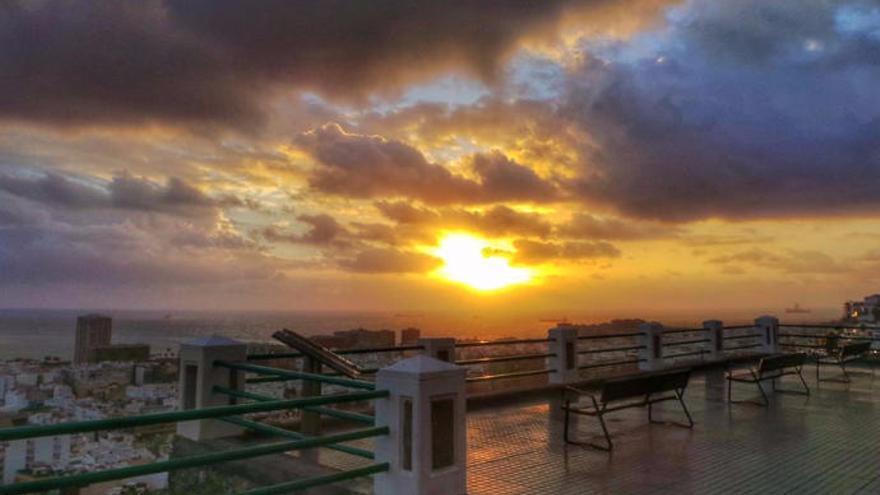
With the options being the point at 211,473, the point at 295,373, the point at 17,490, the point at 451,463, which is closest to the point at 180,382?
the point at 211,473

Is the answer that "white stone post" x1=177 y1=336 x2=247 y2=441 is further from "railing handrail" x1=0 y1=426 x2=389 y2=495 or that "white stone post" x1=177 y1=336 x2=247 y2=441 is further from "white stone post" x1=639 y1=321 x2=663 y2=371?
"white stone post" x1=639 y1=321 x2=663 y2=371

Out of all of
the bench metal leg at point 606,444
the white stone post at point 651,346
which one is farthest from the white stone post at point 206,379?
the white stone post at point 651,346

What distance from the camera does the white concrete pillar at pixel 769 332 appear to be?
2080 cm

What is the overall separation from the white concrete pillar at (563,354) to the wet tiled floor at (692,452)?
7.44 ft

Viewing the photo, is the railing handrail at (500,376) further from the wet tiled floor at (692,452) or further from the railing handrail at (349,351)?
the railing handrail at (349,351)

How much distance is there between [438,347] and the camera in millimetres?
10836

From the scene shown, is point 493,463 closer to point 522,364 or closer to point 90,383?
point 522,364

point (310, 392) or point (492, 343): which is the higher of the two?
point (492, 343)

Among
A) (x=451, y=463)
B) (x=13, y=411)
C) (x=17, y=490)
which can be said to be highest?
Result: (x=17, y=490)

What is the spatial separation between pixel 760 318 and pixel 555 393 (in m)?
11.8

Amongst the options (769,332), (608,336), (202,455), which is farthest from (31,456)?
(769,332)

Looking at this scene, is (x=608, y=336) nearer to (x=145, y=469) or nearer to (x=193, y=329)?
(x=145, y=469)

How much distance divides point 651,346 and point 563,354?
157 inches

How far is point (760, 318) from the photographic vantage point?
20938 millimetres
